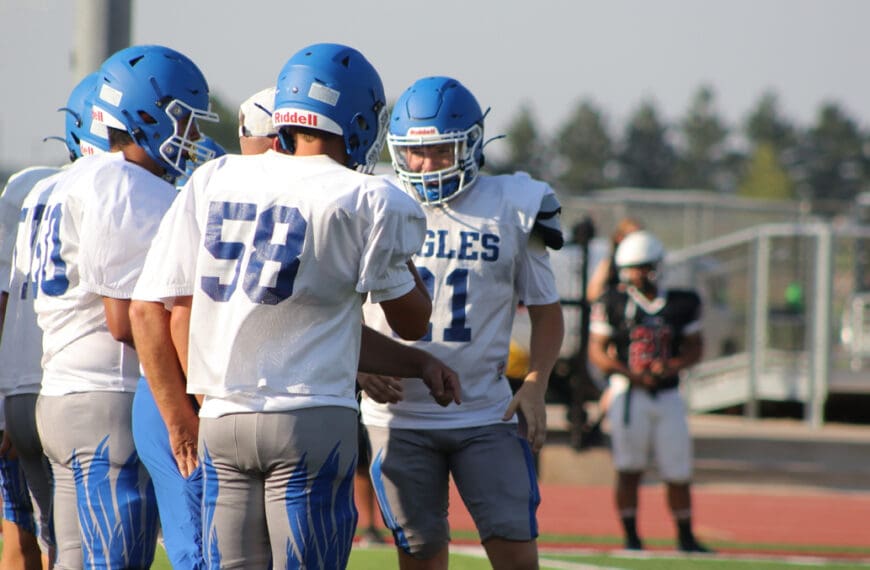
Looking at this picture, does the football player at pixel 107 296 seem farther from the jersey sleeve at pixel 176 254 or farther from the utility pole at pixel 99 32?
the utility pole at pixel 99 32

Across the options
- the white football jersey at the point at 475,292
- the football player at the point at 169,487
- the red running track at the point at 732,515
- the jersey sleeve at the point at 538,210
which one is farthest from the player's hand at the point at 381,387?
the red running track at the point at 732,515

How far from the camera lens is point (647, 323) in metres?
9.50

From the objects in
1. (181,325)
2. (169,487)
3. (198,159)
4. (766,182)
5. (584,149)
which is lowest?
(169,487)

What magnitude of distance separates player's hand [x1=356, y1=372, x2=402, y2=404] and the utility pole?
144 inches

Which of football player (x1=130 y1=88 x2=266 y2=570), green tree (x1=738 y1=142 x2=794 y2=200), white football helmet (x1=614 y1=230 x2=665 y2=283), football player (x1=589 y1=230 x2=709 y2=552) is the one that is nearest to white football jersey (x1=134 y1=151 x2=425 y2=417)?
football player (x1=130 y1=88 x2=266 y2=570)

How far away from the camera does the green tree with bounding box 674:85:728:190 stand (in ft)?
393

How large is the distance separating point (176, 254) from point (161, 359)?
0.31 meters

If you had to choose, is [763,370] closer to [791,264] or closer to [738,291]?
[791,264]

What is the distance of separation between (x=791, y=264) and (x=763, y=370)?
169 centimetres

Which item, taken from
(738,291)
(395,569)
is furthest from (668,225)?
(395,569)

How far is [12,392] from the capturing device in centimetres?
485

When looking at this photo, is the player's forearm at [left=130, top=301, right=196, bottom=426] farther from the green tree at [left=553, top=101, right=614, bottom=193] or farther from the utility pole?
the green tree at [left=553, top=101, right=614, bottom=193]

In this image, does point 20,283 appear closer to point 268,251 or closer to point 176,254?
point 176,254

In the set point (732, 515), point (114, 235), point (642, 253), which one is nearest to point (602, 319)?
point (642, 253)
